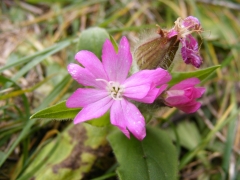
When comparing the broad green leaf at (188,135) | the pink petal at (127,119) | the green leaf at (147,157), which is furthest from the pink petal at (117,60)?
the broad green leaf at (188,135)

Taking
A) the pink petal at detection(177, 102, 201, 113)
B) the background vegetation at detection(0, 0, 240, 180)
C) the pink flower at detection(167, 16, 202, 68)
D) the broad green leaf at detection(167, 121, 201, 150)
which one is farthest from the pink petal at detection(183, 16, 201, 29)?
the broad green leaf at detection(167, 121, 201, 150)

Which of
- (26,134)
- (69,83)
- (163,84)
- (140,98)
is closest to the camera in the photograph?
(140,98)

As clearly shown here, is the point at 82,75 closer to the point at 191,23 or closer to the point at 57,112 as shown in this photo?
the point at 57,112

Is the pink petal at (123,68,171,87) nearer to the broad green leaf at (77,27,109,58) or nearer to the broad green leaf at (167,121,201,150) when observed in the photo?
the broad green leaf at (77,27,109,58)

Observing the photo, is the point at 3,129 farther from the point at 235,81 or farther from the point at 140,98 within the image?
the point at 235,81

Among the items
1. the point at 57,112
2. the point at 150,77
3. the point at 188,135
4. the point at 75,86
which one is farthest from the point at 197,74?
the point at 75,86

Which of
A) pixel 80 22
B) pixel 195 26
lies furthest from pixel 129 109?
pixel 80 22
